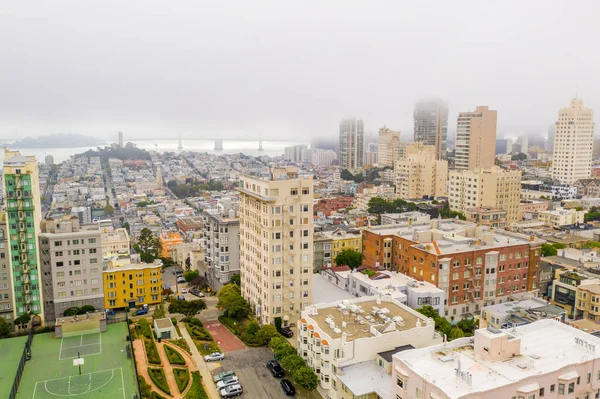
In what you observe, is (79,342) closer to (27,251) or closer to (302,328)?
(27,251)

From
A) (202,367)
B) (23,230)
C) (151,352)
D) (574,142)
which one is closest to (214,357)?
(202,367)

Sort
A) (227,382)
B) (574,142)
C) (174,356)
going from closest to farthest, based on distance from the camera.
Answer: (227,382) < (174,356) < (574,142)

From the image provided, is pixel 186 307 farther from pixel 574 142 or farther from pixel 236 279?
pixel 574 142

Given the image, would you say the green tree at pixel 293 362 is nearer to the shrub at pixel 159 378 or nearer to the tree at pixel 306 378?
the tree at pixel 306 378

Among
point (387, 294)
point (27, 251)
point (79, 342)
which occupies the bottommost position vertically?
point (79, 342)

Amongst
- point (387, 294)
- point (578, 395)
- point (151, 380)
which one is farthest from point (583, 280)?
point (151, 380)

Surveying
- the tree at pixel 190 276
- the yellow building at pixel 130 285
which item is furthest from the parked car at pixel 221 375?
the tree at pixel 190 276
